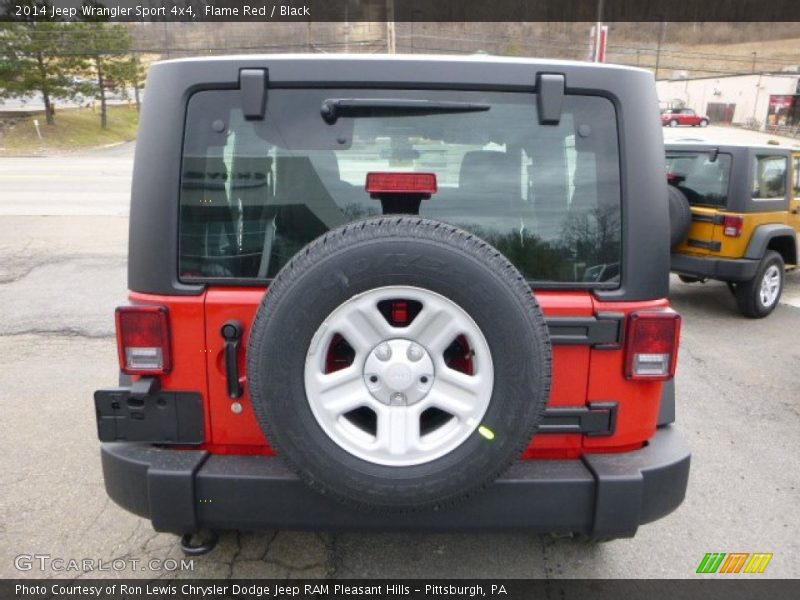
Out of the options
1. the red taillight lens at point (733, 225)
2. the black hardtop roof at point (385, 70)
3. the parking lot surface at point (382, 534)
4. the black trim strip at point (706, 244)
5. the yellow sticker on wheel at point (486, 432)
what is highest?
the black hardtop roof at point (385, 70)

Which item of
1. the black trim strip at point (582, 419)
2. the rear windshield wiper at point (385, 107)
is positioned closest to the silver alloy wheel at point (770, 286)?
the black trim strip at point (582, 419)

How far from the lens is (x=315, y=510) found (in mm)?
2076


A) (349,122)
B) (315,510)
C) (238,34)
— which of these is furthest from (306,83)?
(238,34)

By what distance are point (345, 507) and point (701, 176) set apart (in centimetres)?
602

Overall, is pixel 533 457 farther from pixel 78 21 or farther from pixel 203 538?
pixel 78 21

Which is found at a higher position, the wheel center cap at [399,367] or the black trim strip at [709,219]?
the wheel center cap at [399,367]

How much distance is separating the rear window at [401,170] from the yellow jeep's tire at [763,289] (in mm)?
5234

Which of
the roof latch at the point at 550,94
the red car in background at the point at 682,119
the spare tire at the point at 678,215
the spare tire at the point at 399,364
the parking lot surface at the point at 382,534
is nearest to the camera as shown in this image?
the spare tire at the point at 399,364

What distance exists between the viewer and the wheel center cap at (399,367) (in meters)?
1.85

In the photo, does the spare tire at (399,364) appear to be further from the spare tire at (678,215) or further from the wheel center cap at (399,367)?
the spare tire at (678,215)

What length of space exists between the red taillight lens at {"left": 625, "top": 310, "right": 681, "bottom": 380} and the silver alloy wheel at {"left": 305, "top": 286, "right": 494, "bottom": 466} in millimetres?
622

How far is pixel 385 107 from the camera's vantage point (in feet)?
6.61

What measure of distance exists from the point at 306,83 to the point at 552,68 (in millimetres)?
818

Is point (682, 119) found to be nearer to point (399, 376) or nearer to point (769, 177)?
point (769, 177)
